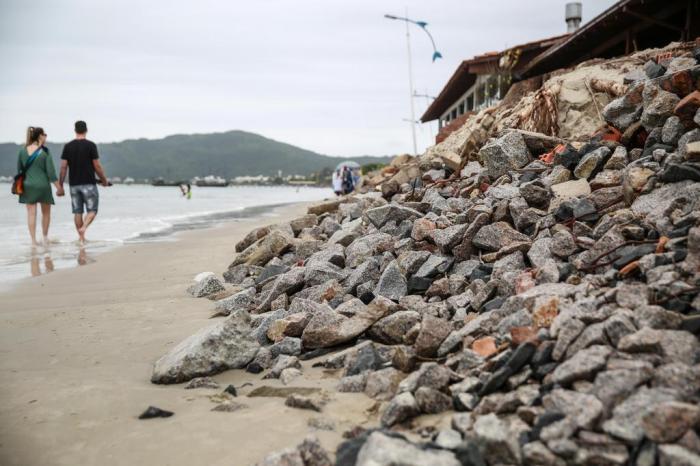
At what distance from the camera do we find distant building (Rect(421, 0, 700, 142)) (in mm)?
8416

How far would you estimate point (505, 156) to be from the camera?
5766mm

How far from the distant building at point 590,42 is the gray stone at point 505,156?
394 centimetres

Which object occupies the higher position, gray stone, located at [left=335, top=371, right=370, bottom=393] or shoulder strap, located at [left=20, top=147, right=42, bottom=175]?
shoulder strap, located at [left=20, top=147, right=42, bottom=175]

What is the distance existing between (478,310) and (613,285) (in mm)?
871

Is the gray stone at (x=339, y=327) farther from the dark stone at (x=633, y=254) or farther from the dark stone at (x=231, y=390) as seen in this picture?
the dark stone at (x=633, y=254)

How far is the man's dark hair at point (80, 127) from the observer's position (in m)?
9.21

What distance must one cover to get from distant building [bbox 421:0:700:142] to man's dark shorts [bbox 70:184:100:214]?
27.2ft

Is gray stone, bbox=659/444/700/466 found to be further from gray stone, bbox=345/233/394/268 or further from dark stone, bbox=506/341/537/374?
gray stone, bbox=345/233/394/268

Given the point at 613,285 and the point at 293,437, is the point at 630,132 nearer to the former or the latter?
the point at 613,285

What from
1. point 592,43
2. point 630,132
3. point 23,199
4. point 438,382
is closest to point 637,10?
point 592,43

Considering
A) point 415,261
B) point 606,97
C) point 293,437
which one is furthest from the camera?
point 606,97

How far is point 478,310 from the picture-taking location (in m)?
3.52

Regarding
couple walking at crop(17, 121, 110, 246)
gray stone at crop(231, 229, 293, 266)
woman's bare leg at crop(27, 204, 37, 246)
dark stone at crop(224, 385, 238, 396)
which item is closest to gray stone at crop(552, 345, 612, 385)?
dark stone at crop(224, 385, 238, 396)

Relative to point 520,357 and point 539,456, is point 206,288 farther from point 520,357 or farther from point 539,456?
point 539,456
